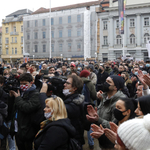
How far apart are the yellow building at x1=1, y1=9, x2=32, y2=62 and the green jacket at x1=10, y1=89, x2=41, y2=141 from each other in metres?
55.3

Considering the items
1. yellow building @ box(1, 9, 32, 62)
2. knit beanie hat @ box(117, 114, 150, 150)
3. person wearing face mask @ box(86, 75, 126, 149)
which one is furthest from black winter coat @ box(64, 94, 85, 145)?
yellow building @ box(1, 9, 32, 62)

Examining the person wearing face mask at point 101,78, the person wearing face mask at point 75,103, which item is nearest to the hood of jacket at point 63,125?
the person wearing face mask at point 75,103

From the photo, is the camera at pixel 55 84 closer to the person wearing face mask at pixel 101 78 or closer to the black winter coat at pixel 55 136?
the black winter coat at pixel 55 136

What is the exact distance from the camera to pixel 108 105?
11.5ft

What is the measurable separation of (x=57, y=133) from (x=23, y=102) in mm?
1237

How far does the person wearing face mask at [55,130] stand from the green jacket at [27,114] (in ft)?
2.56

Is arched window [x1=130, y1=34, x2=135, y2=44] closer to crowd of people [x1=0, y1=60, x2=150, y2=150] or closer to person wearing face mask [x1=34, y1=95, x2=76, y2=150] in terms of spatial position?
crowd of people [x1=0, y1=60, x2=150, y2=150]

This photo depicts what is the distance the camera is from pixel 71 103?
3.12 meters

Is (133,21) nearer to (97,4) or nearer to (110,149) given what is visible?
(97,4)

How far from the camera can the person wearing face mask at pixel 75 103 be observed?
3074mm

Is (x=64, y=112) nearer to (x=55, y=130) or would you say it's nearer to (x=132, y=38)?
(x=55, y=130)

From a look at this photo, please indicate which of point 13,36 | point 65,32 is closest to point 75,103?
point 65,32

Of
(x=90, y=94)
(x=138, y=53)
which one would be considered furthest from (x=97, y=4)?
(x=90, y=94)

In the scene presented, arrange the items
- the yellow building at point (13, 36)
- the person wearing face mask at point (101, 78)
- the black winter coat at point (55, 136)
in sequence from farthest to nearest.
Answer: the yellow building at point (13, 36) < the person wearing face mask at point (101, 78) < the black winter coat at point (55, 136)
